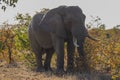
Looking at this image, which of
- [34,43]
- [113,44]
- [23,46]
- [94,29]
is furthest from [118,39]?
[23,46]

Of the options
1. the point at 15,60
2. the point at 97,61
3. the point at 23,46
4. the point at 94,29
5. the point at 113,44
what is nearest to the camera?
the point at 113,44

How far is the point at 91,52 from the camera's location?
1731 centimetres

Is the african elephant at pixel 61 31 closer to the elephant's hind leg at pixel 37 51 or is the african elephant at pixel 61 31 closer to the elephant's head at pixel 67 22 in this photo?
the elephant's head at pixel 67 22

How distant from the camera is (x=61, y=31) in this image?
1697 cm

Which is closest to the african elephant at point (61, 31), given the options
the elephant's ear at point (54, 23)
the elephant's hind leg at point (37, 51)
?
the elephant's ear at point (54, 23)

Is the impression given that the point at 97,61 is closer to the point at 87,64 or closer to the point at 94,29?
the point at 87,64

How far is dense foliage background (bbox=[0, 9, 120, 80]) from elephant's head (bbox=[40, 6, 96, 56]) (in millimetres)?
1002

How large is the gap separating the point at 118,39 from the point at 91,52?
44.7 inches

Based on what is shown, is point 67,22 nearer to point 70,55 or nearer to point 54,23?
point 54,23

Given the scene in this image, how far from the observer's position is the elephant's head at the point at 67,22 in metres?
16.2

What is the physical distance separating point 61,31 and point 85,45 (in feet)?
3.73

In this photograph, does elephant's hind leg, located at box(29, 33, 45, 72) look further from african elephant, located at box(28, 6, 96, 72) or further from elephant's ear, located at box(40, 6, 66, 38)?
elephant's ear, located at box(40, 6, 66, 38)

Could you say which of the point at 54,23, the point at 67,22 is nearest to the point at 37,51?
the point at 54,23

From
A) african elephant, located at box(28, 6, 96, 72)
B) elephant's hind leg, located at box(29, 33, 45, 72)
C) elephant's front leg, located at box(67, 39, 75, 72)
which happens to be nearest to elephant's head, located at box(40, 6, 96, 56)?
african elephant, located at box(28, 6, 96, 72)
